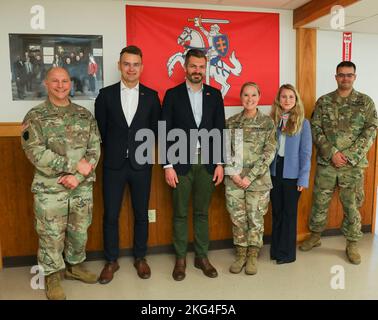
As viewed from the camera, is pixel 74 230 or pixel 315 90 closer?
pixel 74 230

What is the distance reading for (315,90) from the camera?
11.6 feet

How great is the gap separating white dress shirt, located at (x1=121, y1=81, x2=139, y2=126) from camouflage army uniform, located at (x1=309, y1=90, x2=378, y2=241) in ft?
5.45

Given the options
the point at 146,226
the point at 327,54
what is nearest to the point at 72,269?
the point at 146,226

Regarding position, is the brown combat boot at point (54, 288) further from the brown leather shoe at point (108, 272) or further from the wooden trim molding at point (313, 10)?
the wooden trim molding at point (313, 10)

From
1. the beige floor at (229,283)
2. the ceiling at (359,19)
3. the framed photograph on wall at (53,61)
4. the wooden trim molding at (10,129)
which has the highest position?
the ceiling at (359,19)

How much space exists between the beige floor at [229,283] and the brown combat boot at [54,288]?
A: 7 cm

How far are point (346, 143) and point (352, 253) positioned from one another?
970 mm

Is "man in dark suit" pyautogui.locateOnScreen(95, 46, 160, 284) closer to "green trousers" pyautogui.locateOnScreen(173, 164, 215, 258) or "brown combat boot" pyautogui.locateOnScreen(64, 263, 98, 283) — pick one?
"brown combat boot" pyautogui.locateOnScreen(64, 263, 98, 283)

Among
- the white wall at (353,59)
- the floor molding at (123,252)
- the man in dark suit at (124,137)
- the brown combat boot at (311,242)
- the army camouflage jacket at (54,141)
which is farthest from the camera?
the white wall at (353,59)

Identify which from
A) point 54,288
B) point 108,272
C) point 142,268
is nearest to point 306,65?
point 142,268

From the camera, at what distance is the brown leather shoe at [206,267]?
280 centimetres

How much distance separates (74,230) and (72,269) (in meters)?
0.37

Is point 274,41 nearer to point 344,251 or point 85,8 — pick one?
point 85,8

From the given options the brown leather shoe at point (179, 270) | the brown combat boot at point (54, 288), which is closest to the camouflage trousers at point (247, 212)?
the brown leather shoe at point (179, 270)
